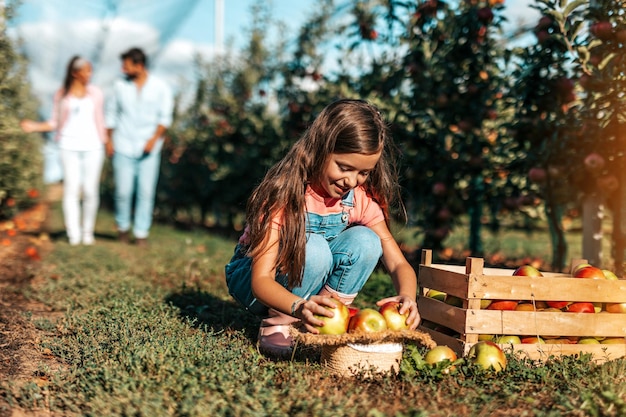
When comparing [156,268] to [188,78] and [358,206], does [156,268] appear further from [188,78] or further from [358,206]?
[188,78]

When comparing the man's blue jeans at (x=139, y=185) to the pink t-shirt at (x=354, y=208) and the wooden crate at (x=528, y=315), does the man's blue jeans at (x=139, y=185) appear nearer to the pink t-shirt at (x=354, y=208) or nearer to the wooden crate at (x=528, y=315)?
the pink t-shirt at (x=354, y=208)

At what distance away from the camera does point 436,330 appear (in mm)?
3072

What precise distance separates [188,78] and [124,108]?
16.9ft

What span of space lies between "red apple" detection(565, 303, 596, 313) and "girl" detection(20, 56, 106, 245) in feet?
17.3

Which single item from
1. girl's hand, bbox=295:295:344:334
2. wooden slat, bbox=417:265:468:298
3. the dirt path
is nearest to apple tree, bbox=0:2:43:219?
the dirt path

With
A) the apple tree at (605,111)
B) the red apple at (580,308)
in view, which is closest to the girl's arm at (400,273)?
the red apple at (580,308)

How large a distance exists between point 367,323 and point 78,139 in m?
5.39

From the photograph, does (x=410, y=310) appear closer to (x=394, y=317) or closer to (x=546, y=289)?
(x=394, y=317)

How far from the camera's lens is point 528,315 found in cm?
287

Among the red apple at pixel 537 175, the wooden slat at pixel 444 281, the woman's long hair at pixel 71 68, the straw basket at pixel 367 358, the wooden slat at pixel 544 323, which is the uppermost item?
the woman's long hair at pixel 71 68

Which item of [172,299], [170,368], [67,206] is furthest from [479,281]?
[67,206]

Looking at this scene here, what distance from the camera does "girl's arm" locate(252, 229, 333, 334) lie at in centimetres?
242

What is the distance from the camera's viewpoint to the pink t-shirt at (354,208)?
2945mm

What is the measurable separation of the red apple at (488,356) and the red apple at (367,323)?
439 millimetres
